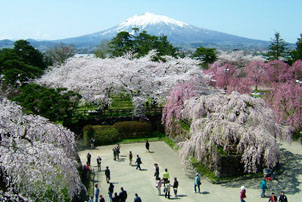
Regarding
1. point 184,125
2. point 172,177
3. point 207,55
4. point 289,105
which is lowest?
point 172,177

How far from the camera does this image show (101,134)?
71.7 ft

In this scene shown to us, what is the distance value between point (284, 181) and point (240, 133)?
3095 millimetres

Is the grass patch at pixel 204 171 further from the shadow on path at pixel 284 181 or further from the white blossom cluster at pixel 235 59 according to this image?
the white blossom cluster at pixel 235 59

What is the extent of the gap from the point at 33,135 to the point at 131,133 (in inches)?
489

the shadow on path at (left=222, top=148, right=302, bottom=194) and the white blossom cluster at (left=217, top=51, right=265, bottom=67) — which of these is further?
the white blossom cluster at (left=217, top=51, right=265, bottom=67)

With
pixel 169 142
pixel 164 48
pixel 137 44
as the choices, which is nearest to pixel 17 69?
pixel 169 142

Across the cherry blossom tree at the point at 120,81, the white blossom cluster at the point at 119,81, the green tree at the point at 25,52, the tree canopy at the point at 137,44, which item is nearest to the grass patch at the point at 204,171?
the cherry blossom tree at the point at 120,81

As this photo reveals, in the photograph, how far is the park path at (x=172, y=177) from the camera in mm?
12883

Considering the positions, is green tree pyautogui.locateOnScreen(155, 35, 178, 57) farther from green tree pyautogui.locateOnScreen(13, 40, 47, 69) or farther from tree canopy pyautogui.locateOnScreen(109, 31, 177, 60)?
green tree pyautogui.locateOnScreen(13, 40, 47, 69)

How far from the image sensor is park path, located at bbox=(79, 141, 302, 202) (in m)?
12.9

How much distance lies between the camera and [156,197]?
43.0 ft

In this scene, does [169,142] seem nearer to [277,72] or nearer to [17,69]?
[17,69]

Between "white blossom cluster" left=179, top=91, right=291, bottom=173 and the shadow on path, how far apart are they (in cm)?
74

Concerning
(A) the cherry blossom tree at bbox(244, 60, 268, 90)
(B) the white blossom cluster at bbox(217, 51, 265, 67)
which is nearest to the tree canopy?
(B) the white blossom cluster at bbox(217, 51, 265, 67)
